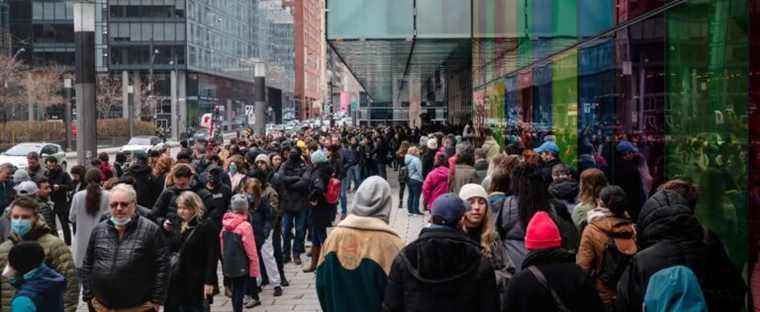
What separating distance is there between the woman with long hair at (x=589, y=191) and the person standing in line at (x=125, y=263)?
11.1 feet

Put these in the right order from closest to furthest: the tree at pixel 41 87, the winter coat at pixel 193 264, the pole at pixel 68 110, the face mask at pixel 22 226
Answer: the face mask at pixel 22 226 → the winter coat at pixel 193 264 → the pole at pixel 68 110 → the tree at pixel 41 87

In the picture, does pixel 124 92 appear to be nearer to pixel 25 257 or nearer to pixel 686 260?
pixel 25 257

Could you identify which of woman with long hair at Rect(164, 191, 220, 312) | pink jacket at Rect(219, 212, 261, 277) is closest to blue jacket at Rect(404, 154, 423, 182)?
pink jacket at Rect(219, 212, 261, 277)

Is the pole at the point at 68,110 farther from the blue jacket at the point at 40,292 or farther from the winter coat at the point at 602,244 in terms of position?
the winter coat at the point at 602,244

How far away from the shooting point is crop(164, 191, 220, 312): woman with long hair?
8.07 meters

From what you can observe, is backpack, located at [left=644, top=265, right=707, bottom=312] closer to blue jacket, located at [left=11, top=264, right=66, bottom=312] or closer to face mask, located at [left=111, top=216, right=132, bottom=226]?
blue jacket, located at [left=11, top=264, right=66, bottom=312]

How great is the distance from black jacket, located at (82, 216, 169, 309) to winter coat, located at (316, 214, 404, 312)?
1704 millimetres

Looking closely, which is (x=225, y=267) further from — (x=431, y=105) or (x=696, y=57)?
(x=431, y=105)

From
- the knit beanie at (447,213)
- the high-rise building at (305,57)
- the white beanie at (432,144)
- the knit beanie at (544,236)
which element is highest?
the high-rise building at (305,57)

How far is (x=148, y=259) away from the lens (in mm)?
6645

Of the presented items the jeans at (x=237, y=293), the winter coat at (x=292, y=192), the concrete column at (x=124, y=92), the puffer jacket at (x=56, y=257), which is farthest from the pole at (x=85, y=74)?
the concrete column at (x=124, y=92)

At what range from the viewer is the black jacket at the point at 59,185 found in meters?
14.5

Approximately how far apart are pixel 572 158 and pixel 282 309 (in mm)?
6015

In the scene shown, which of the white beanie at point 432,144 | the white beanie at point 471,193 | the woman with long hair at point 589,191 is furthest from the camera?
the white beanie at point 432,144
